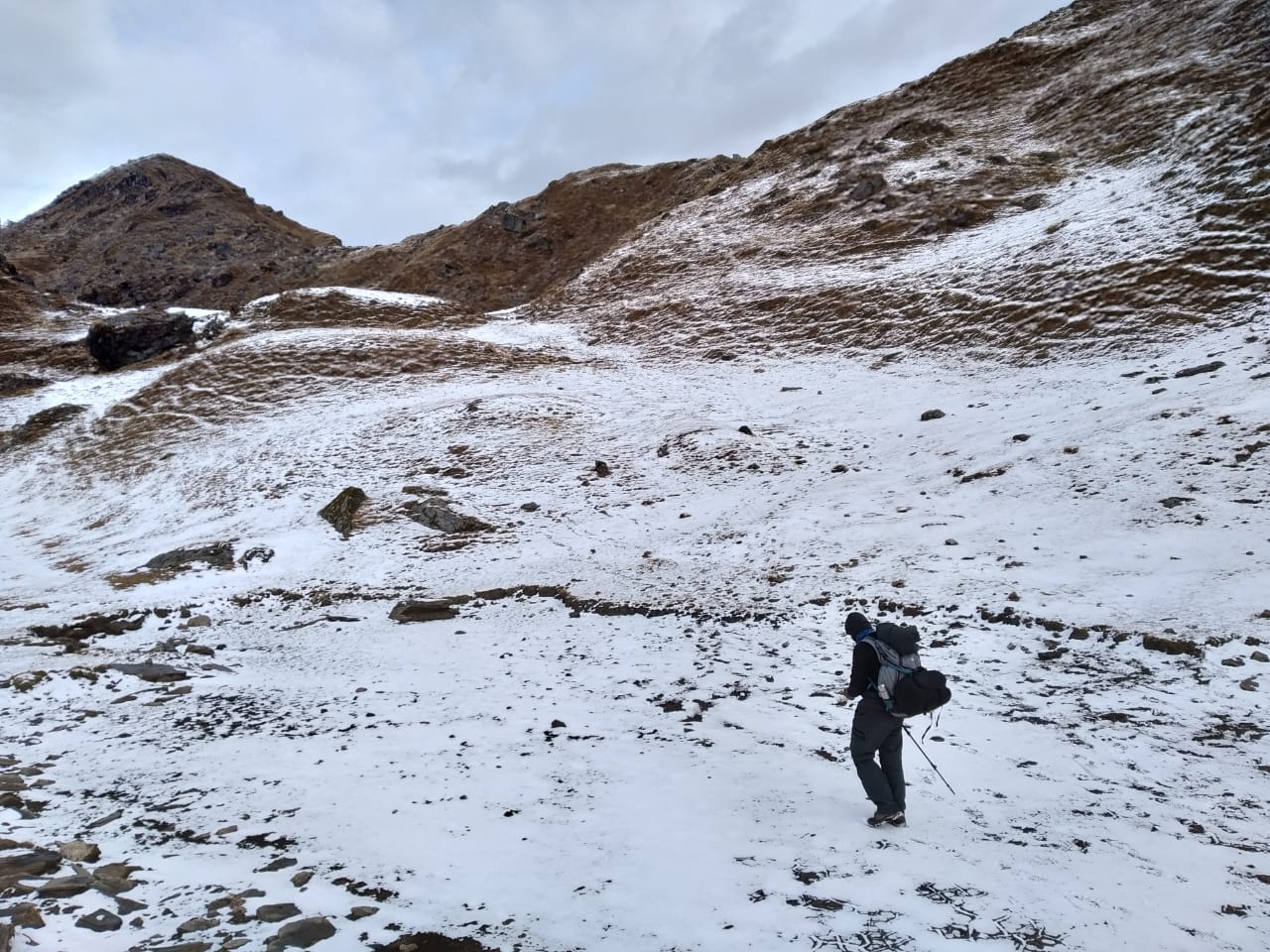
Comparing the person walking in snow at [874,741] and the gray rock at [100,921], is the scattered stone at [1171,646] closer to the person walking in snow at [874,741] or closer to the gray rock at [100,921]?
the person walking in snow at [874,741]

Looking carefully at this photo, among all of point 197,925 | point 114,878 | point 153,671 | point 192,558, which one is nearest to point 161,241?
point 192,558

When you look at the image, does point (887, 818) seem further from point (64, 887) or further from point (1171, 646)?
point (64, 887)

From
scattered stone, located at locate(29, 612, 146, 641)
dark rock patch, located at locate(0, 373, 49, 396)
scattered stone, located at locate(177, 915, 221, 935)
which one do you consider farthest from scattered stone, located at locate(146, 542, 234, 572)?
dark rock patch, located at locate(0, 373, 49, 396)

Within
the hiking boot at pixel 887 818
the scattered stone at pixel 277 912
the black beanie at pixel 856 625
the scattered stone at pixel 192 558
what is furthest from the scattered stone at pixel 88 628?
the hiking boot at pixel 887 818

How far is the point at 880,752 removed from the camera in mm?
6625

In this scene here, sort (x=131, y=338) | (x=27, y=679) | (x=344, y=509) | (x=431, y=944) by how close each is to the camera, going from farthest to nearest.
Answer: (x=131, y=338) < (x=344, y=509) < (x=27, y=679) < (x=431, y=944)

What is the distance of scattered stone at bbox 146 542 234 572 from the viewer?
16.9 meters

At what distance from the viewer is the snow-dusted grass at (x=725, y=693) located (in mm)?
5680

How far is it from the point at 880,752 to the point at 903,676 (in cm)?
85

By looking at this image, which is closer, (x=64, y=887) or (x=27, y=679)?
(x=64, y=887)

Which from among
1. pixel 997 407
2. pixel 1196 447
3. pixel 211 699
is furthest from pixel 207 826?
Answer: pixel 997 407

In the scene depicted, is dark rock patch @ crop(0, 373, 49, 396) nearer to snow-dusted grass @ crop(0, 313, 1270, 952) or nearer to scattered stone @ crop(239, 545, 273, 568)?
snow-dusted grass @ crop(0, 313, 1270, 952)

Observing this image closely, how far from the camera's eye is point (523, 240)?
62781mm

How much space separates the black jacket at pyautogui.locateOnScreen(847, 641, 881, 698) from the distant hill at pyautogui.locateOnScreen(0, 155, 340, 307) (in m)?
79.5
